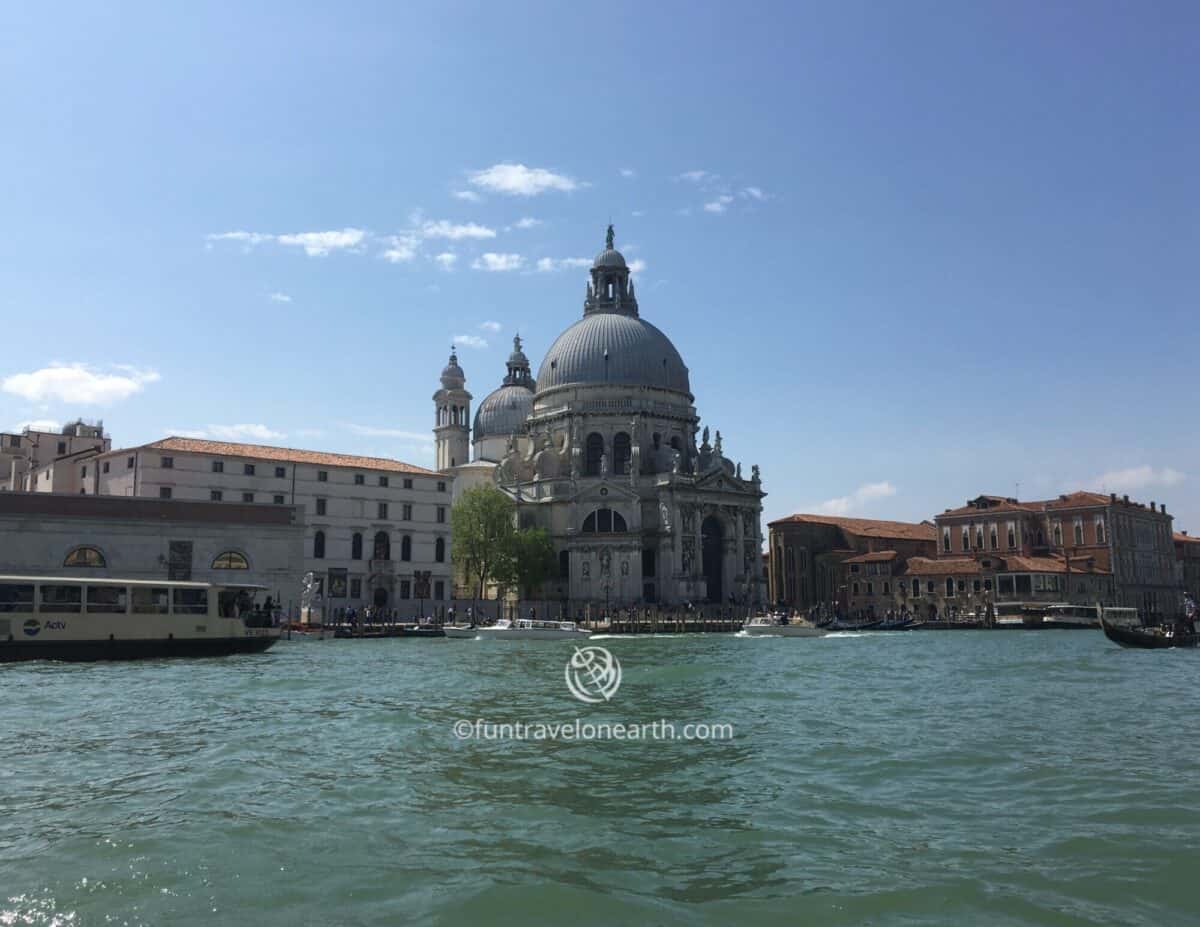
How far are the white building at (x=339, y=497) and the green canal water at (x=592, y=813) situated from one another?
32.9 meters

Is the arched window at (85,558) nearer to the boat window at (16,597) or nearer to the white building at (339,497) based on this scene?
the white building at (339,497)

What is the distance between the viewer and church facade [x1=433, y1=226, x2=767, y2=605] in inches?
2790

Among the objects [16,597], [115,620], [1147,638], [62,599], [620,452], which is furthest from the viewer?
[620,452]

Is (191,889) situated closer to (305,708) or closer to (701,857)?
(701,857)

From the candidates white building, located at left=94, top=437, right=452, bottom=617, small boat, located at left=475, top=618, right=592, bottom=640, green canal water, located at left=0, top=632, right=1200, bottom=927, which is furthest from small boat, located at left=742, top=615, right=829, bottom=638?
green canal water, located at left=0, top=632, right=1200, bottom=927

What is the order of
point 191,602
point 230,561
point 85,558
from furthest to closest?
point 230,561, point 85,558, point 191,602

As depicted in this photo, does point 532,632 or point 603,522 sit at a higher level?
point 603,522

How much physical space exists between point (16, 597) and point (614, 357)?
53290mm

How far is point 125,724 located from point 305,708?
3.20 meters

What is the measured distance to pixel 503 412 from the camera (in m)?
90.9

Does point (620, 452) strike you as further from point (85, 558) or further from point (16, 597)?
point (16, 597)

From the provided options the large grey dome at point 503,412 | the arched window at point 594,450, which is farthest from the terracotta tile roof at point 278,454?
the large grey dome at point 503,412

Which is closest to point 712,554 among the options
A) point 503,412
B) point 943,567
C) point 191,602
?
point 943,567

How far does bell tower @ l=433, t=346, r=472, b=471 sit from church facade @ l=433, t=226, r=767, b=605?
5.88m
